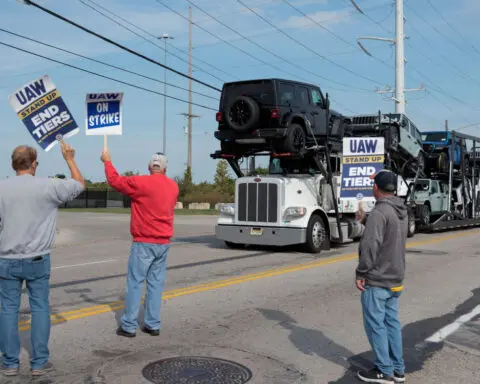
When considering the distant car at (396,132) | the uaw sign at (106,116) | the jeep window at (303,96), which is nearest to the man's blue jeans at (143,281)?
the uaw sign at (106,116)

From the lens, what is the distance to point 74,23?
1493cm

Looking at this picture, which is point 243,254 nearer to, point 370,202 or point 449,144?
point 370,202

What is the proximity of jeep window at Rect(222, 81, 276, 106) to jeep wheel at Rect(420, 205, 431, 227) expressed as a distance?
8740 mm

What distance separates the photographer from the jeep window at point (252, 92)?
1491cm

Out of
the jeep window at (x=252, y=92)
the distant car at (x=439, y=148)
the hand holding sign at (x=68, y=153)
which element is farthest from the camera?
the distant car at (x=439, y=148)

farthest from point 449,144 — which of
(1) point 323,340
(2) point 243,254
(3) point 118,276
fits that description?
(1) point 323,340

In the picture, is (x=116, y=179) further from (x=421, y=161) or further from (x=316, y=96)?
(x=421, y=161)

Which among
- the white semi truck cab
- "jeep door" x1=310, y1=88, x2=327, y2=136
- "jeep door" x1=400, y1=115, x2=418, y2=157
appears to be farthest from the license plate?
"jeep door" x1=400, y1=115, x2=418, y2=157

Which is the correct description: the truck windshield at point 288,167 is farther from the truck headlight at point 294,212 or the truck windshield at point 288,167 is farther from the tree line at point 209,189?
the tree line at point 209,189

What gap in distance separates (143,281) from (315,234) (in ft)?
29.8

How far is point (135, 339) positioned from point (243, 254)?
833 cm

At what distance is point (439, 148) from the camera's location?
22.6 meters

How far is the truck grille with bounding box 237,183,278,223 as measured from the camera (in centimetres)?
1486

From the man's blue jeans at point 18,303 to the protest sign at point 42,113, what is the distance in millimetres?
1424
